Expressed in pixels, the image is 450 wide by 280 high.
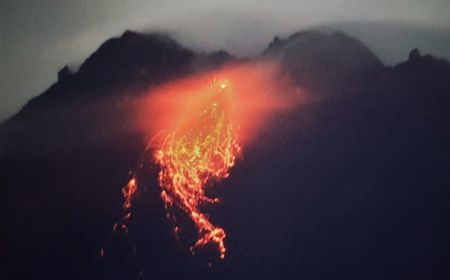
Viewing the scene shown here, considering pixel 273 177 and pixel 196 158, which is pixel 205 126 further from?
pixel 273 177

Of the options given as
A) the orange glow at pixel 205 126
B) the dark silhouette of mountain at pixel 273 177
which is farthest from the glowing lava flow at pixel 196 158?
the dark silhouette of mountain at pixel 273 177

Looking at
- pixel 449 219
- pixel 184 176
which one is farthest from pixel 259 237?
pixel 449 219

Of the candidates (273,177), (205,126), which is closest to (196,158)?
(205,126)

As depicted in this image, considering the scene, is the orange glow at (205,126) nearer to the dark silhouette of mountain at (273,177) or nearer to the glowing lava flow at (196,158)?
the glowing lava flow at (196,158)

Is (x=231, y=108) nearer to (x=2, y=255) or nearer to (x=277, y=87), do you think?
(x=277, y=87)

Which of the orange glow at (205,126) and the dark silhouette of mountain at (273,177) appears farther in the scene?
the orange glow at (205,126)

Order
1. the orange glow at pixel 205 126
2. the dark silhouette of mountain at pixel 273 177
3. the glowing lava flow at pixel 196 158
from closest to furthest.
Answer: the dark silhouette of mountain at pixel 273 177, the glowing lava flow at pixel 196 158, the orange glow at pixel 205 126

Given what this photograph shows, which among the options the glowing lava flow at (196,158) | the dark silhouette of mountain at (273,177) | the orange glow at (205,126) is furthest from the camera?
the orange glow at (205,126)
